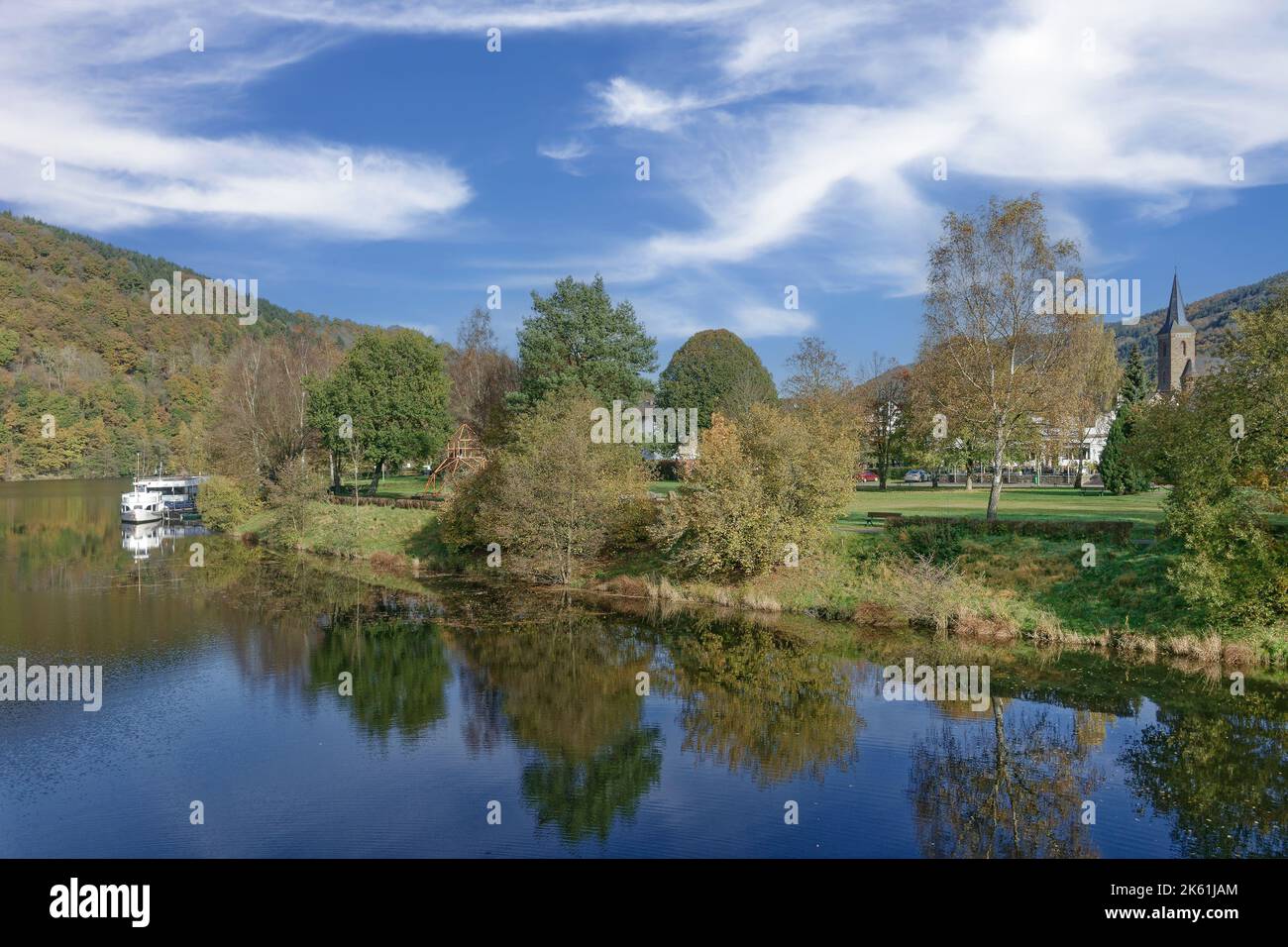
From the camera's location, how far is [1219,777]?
14367 mm

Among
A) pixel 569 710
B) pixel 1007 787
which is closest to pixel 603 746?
pixel 569 710

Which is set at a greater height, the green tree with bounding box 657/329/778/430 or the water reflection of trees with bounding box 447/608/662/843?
the green tree with bounding box 657/329/778/430

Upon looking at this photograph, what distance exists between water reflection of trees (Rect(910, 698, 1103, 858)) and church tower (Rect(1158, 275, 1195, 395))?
8575 cm

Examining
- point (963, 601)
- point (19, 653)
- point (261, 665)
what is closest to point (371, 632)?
point (261, 665)

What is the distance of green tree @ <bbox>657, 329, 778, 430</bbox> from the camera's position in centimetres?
7400

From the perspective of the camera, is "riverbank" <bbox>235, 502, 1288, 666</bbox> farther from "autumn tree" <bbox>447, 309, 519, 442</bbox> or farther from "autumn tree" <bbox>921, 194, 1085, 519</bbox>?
"autumn tree" <bbox>447, 309, 519, 442</bbox>

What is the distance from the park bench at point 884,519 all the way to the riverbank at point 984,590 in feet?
4.05

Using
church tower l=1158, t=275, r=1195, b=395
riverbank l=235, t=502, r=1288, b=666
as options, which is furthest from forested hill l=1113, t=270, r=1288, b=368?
riverbank l=235, t=502, r=1288, b=666

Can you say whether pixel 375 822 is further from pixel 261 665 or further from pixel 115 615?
pixel 115 615

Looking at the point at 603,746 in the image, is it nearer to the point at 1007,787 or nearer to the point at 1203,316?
the point at 1007,787

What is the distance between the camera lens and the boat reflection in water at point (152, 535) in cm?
4506

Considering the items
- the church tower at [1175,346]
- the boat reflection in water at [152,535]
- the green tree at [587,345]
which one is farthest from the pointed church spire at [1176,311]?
the boat reflection in water at [152,535]

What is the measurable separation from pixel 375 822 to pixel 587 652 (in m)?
11.3

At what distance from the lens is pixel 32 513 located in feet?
201
